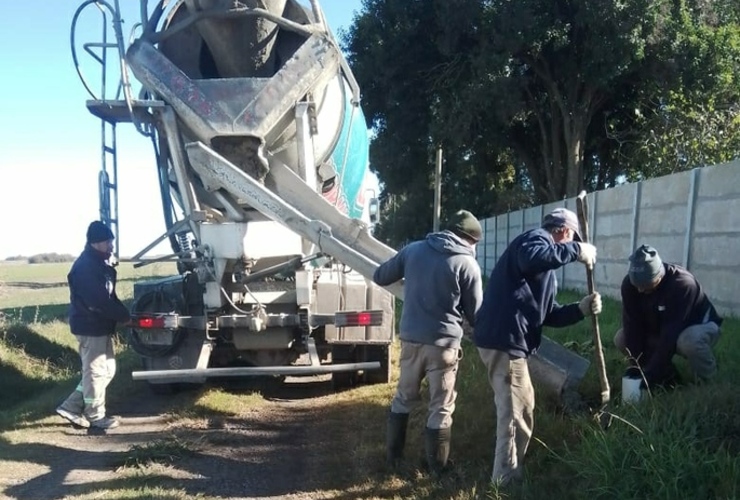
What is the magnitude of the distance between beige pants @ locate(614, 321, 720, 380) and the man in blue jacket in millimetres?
958

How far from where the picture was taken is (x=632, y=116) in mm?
20453

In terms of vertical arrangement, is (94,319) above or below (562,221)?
below

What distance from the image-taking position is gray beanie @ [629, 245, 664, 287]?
4.83 metres

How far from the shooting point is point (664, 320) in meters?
5.00

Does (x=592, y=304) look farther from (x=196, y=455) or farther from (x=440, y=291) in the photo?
(x=196, y=455)

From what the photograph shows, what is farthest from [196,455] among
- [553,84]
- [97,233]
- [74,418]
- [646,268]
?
[553,84]

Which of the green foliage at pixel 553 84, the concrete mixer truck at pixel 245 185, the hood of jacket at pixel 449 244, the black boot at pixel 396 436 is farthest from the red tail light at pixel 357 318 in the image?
the green foliage at pixel 553 84

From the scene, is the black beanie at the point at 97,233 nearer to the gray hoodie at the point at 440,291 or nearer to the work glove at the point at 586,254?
the gray hoodie at the point at 440,291

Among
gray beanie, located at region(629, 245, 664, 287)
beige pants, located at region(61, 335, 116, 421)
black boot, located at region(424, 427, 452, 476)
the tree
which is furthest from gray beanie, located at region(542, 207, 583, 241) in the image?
the tree

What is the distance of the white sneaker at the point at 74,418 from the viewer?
20.6ft

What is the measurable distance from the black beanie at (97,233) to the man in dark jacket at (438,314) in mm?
2915

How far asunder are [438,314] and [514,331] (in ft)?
1.99

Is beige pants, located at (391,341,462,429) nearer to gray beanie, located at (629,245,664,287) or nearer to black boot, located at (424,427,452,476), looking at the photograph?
black boot, located at (424,427,452,476)

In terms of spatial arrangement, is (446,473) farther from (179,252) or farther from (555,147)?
(555,147)
